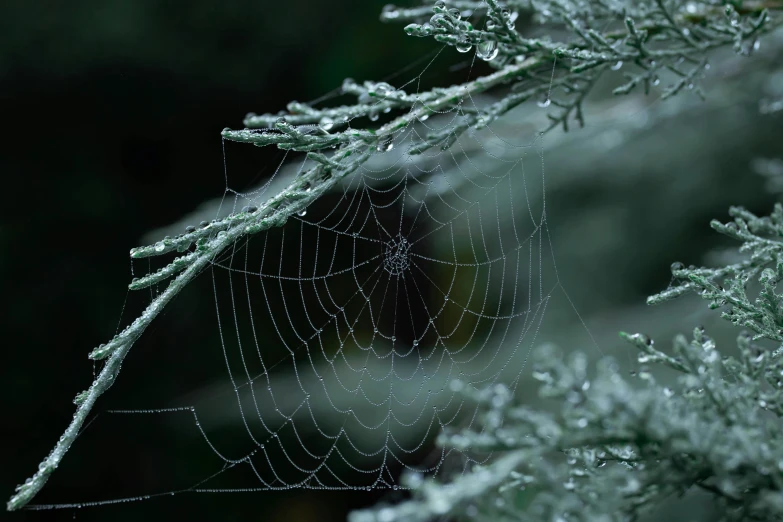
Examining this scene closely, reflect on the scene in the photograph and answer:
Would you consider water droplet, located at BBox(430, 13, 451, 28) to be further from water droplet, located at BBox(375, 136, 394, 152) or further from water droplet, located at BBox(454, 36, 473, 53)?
water droplet, located at BBox(375, 136, 394, 152)

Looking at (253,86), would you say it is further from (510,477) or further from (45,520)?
(510,477)

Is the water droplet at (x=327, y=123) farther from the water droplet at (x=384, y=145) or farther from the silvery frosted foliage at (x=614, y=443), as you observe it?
the silvery frosted foliage at (x=614, y=443)

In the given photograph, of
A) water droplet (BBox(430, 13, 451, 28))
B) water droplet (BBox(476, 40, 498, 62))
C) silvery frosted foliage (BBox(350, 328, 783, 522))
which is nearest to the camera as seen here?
silvery frosted foliage (BBox(350, 328, 783, 522))

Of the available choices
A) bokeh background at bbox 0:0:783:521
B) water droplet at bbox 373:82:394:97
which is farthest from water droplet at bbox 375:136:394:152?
bokeh background at bbox 0:0:783:521

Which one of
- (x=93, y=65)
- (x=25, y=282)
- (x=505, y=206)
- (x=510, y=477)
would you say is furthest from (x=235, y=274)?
(x=510, y=477)

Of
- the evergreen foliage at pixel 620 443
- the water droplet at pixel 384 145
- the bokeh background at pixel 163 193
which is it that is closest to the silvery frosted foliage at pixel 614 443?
the evergreen foliage at pixel 620 443
